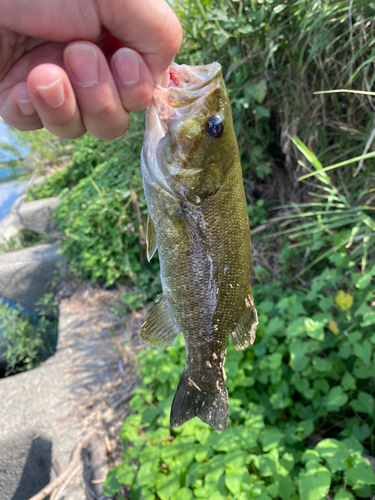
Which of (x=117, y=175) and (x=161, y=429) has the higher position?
(x=117, y=175)

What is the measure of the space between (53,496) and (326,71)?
3815 mm

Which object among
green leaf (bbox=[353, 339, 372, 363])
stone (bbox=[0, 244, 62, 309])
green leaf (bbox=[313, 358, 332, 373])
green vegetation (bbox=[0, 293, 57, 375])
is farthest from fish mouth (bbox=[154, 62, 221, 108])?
stone (bbox=[0, 244, 62, 309])

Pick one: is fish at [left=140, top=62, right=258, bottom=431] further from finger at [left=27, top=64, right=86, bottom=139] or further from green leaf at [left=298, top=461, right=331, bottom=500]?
green leaf at [left=298, top=461, right=331, bottom=500]

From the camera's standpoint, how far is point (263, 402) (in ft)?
7.31

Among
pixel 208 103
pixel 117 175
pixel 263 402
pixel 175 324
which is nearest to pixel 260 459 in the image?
pixel 263 402

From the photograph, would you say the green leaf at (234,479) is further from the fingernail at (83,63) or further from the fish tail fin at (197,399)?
the fingernail at (83,63)

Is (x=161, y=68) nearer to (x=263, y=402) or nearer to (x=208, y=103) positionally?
(x=208, y=103)

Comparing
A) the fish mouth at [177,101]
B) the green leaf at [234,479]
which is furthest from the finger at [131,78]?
the green leaf at [234,479]

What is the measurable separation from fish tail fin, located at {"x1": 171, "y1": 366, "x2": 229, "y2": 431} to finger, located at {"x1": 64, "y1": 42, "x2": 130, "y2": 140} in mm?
1064

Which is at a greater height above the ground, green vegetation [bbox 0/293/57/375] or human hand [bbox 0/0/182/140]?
human hand [bbox 0/0/182/140]

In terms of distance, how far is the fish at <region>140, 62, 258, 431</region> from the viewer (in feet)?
3.73

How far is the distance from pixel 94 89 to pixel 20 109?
26 centimetres

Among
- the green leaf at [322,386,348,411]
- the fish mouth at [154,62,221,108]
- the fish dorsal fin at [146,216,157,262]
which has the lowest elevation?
the green leaf at [322,386,348,411]

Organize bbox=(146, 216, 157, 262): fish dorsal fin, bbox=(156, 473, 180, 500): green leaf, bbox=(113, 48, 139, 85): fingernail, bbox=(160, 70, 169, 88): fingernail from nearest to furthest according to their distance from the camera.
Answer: bbox=(113, 48, 139, 85): fingernail
bbox=(160, 70, 169, 88): fingernail
bbox=(146, 216, 157, 262): fish dorsal fin
bbox=(156, 473, 180, 500): green leaf
